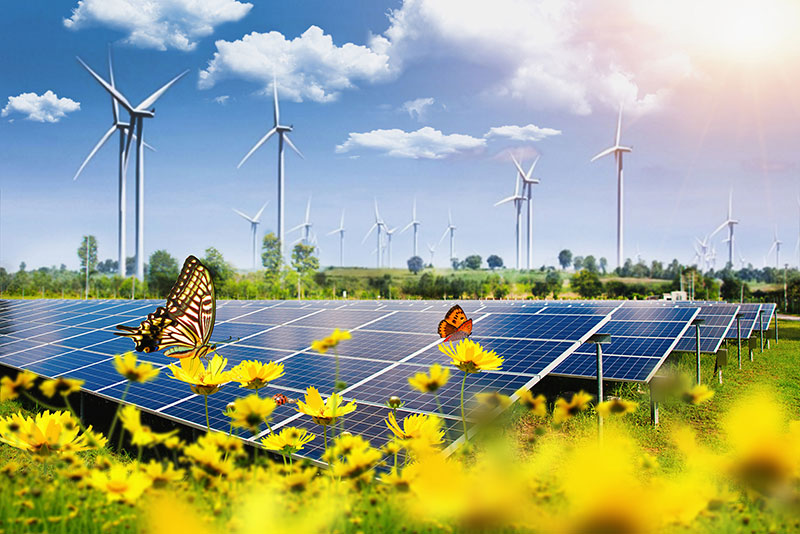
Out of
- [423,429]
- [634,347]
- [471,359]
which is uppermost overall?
[471,359]

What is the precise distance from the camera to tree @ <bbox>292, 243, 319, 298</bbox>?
84000 mm

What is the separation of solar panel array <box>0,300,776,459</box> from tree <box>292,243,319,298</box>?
61698 mm

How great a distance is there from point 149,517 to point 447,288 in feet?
258

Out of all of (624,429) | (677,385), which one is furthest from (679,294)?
(677,385)

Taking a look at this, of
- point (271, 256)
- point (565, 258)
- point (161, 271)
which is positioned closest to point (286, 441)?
point (271, 256)

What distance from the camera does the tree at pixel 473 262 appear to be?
542ft

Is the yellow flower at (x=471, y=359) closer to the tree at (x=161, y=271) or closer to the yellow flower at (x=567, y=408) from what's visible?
the yellow flower at (x=567, y=408)

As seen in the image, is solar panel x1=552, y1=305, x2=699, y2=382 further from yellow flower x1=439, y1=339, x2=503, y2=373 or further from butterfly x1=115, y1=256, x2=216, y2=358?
yellow flower x1=439, y1=339, x2=503, y2=373

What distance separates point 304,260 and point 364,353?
75002 mm

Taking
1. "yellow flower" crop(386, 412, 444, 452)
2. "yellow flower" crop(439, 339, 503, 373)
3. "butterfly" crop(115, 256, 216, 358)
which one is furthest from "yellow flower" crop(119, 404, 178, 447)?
"butterfly" crop(115, 256, 216, 358)

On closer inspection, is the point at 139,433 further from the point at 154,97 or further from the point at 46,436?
the point at 154,97

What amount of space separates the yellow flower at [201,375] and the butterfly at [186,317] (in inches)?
53.1

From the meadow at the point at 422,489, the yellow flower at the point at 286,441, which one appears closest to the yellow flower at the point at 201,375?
the meadow at the point at 422,489

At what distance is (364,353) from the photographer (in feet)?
39.2
